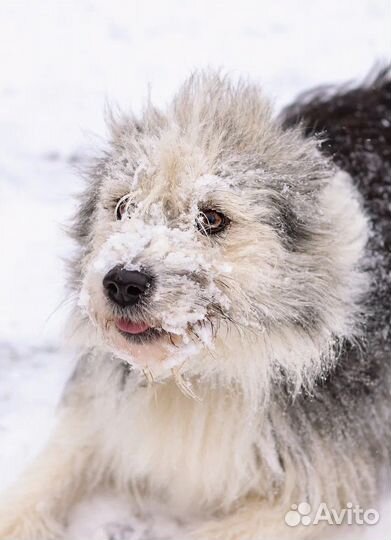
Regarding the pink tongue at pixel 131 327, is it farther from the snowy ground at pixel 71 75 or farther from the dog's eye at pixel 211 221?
the snowy ground at pixel 71 75

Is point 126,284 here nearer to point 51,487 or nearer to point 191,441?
point 191,441

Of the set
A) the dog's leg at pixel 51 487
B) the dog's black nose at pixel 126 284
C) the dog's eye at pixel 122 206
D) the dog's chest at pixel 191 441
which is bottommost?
the dog's leg at pixel 51 487

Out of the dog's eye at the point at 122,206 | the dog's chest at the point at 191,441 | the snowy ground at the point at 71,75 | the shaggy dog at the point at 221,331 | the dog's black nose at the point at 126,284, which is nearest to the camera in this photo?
the dog's black nose at the point at 126,284

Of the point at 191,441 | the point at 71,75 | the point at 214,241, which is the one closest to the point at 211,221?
the point at 214,241

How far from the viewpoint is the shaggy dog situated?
2697 mm

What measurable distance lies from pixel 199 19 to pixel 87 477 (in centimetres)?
486

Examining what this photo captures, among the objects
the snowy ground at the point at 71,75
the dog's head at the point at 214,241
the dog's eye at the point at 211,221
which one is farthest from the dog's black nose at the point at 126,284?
the snowy ground at the point at 71,75

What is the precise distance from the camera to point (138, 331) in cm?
265

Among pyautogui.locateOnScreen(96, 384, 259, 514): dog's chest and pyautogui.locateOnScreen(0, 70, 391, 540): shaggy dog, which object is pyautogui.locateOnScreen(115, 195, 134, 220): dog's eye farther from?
pyautogui.locateOnScreen(96, 384, 259, 514): dog's chest

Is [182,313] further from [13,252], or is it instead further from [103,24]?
[103,24]

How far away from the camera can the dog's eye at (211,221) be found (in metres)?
2.79

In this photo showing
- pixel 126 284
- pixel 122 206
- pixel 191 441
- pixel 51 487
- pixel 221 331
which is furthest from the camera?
pixel 51 487

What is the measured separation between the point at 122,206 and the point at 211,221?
0.34 meters

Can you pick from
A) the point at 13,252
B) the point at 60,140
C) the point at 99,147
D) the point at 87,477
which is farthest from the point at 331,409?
the point at 60,140
